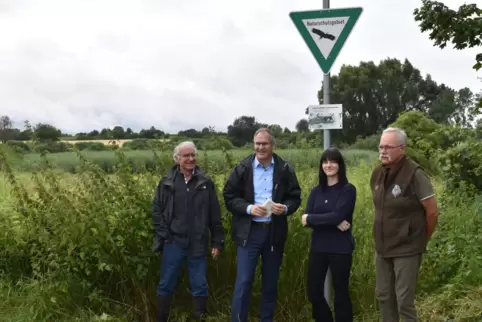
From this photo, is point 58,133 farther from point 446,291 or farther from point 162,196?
point 446,291

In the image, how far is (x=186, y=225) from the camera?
5367 mm

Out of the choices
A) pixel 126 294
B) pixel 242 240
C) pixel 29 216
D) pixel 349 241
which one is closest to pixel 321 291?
pixel 349 241

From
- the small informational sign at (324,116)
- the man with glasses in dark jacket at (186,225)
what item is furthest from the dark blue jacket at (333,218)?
the man with glasses in dark jacket at (186,225)

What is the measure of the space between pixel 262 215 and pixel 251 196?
246 mm

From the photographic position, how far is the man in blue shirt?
5.25 metres

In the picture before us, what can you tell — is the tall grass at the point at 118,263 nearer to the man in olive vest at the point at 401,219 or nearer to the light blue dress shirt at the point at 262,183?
the light blue dress shirt at the point at 262,183

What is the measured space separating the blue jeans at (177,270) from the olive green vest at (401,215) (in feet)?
5.66

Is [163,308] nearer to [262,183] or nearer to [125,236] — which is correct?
[125,236]

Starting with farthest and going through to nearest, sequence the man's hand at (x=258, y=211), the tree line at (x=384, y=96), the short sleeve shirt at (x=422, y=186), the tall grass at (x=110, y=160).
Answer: the tree line at (x=384, y=96)
the tall grass at (x=110, y=160)
the man's hand at (x=258, y=211)
the short sleeve shirt at (x=422, y=186)

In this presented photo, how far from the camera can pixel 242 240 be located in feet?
17.2

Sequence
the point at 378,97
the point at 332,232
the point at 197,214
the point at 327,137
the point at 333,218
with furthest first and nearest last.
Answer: the point at 378,97 < the point at 197,214 < the point at 327,137 < the point at 332,232 < the point at 333,218

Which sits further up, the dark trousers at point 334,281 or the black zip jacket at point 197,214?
the black zip jacket at point 197,214

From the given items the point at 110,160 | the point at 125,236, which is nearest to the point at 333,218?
the point at 125,236

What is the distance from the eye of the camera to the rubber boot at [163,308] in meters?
5.50
